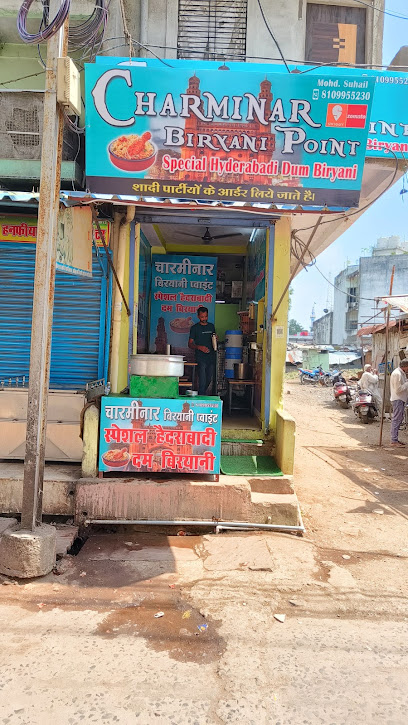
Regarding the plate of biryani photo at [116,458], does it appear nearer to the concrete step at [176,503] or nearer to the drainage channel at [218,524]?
the concrete step at [176,503]

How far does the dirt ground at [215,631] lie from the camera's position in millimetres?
2670

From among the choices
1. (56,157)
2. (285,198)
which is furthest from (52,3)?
(285,198)

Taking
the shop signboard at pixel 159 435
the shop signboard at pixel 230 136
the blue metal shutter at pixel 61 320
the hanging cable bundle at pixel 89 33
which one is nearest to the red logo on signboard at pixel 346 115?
the shop signboard at pixel 230 136

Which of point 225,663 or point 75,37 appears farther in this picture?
point 75,37

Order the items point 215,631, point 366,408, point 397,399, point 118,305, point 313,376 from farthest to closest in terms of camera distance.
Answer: point 313,376, point 366,408, point 397,399, point 118,305, point 215,631

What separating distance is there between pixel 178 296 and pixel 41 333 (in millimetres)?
5349

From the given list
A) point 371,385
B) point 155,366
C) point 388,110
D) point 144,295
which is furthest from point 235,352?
point 371,385

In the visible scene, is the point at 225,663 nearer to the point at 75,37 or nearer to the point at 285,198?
the point at 285,198

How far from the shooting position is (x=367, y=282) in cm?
3997

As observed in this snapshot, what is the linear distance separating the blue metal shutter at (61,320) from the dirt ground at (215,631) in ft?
7.55

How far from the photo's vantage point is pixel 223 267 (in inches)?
406

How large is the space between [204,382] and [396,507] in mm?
3683

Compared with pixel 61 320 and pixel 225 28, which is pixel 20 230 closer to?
pixel 61 320

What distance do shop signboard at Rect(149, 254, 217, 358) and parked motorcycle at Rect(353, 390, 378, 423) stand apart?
7081 millimetres
